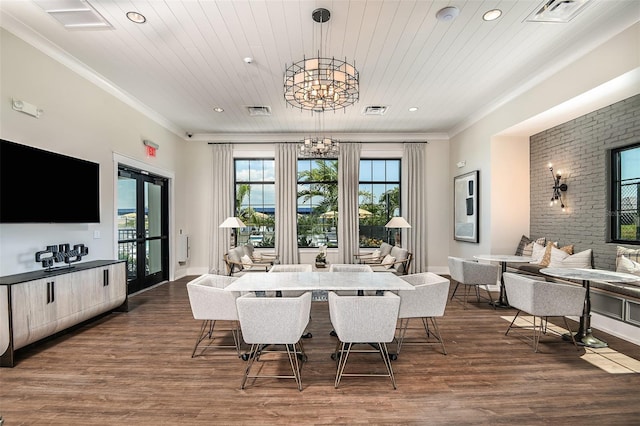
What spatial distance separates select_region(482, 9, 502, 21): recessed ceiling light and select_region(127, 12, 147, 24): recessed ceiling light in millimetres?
3577

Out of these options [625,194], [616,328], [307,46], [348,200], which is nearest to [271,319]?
[307,46]

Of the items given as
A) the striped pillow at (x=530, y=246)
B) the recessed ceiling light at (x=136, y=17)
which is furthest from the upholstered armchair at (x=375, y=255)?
the recessed ceiling light at (x=136, y=17)

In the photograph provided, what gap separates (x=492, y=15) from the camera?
126 inches

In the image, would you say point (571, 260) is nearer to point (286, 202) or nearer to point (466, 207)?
point (466, 207)

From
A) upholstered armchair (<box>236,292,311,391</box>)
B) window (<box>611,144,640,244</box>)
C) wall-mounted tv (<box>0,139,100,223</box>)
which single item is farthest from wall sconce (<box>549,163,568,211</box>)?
wall-mounted tv (<box>0,139,100,223</box>)

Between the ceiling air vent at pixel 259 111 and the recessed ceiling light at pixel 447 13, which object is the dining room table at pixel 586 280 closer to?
the recessed ceiling light at pixel 447 13

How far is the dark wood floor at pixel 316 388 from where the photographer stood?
2256mm

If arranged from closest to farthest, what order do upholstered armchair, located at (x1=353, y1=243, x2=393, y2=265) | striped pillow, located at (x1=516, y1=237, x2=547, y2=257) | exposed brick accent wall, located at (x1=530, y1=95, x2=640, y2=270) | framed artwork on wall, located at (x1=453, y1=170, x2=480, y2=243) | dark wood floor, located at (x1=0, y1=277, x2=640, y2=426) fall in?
1. dark wood floor, located at (x1=0, y1=277, x2=640, y2=426)
2. exposed brick accent wall, located at (x1=530, y1=95, x2=640, y2=270)
3. striped pillow, located at (x1=516, y1=237, x2=547, y2=257)
4. framed artwork on wall, located at (x1=453, y1=170, x2=480, y2=243)
5. upholstered armchair, located at (x1=353, y1=243, x2=393, y2=265)

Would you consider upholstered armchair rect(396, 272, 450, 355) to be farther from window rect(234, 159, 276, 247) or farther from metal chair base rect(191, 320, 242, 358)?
window rect(234, 159, 276, 247)

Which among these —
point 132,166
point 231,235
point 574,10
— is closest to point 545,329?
point 574,10

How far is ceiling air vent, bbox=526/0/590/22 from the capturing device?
302cm

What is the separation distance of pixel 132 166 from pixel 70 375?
12.3ft

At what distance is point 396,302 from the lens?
2613mm

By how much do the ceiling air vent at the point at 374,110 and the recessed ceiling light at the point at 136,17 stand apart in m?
3.90
